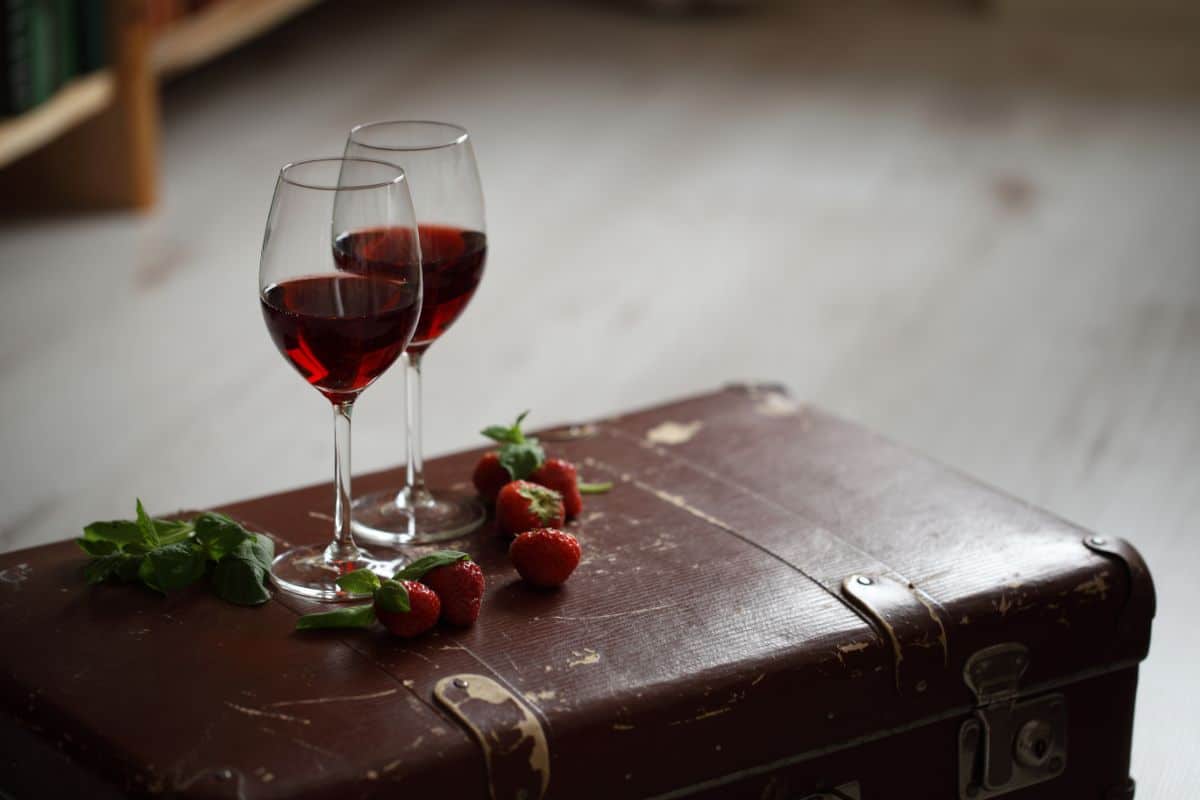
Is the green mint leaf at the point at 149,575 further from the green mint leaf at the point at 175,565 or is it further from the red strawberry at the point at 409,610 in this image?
the red strawberry at the point at 409,610

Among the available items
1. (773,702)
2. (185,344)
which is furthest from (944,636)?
(185,344)

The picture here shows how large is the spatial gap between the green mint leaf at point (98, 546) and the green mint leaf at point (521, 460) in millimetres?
263

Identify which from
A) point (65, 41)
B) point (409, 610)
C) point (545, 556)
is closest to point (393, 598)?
point (409, 610)

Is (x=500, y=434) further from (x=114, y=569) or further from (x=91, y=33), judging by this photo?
(x=91, y=33)

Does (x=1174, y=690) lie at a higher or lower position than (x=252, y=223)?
lower

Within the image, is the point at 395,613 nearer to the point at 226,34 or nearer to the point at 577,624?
the point at 577,624

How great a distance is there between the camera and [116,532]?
99 centimetres

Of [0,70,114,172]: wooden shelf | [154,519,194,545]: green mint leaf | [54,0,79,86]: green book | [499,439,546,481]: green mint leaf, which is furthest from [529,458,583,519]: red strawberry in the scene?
[54,0,79,86]: green book

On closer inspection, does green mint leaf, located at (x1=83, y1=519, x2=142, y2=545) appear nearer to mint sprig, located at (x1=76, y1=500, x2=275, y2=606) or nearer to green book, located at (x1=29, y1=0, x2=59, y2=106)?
mint sprig, located at (x1=76, y1=500, x2=275, y2=606)

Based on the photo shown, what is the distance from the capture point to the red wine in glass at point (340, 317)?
34.1 inches

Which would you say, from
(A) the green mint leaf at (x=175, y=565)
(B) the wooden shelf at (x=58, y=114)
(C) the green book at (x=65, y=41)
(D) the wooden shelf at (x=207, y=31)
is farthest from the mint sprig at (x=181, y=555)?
(D) the wooden shelf at (x=207, y=31)

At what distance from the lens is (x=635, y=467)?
1.18 meters

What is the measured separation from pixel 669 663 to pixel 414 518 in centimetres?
24

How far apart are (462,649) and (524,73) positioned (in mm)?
2800
